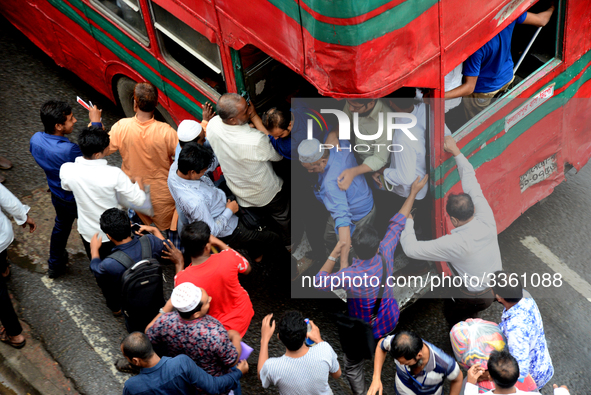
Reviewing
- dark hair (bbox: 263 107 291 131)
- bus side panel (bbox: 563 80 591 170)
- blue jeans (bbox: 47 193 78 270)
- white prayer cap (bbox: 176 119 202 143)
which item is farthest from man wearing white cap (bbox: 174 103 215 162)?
bus side panel (bbox: 563 80 591 170)

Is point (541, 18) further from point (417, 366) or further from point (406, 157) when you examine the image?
point (417, 366)

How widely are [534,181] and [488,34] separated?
173 centimetres

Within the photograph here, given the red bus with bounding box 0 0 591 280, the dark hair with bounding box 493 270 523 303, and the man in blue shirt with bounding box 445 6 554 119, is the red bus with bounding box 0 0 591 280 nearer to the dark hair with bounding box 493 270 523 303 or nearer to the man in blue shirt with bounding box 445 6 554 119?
the man in blue shirt with bounding box 445 6 554 119

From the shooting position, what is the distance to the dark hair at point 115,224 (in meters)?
3.89

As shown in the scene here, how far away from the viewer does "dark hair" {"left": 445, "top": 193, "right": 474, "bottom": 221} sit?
13.8 ft

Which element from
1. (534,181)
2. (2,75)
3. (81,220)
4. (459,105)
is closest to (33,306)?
(81,220)

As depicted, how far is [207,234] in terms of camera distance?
387 cm

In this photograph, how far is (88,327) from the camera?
16.1 feet

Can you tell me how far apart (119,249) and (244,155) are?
3.86 ft

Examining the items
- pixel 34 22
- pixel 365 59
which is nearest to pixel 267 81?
pixel 365 59

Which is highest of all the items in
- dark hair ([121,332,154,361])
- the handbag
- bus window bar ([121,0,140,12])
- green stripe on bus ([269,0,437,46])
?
green stripe on bus ([269,0,437,46])

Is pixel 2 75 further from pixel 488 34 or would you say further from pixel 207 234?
pixel 488 34

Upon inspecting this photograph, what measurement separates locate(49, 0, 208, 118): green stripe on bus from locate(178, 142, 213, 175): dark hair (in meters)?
0.87

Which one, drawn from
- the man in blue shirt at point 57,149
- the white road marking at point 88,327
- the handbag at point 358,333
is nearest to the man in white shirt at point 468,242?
the handbag at point 358,333
